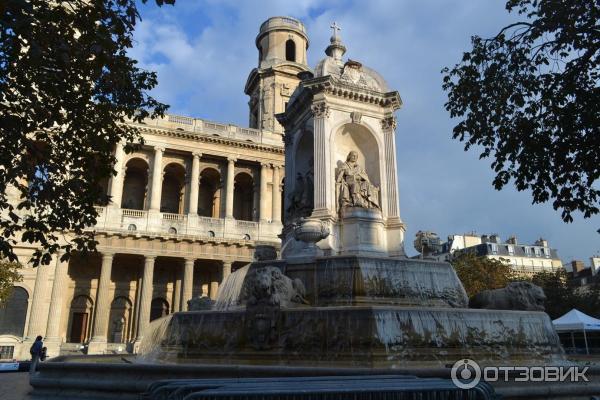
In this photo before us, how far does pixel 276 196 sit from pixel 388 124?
29045mm

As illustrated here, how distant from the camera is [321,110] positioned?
1277cm

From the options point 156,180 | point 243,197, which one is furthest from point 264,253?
point 243,197

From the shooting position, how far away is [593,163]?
806 centimetres

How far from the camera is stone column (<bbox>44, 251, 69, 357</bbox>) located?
104 ft

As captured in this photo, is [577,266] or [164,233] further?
[577,266]

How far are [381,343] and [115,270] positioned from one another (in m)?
35.9

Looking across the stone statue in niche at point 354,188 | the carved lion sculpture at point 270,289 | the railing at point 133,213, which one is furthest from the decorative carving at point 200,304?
the railing at point 133,213

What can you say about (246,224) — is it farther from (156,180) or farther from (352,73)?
(352,73)

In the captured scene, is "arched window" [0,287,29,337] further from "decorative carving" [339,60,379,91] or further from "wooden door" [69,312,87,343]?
"decorative carving" [339,60,379,91]

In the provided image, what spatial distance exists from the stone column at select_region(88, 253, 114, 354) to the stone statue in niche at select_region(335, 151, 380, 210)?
2626cm

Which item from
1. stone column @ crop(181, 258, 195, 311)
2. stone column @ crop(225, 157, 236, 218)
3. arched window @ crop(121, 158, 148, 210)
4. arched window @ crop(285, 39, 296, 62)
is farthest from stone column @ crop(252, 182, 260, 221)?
arched window @ crop(285, 39, 296, 62)

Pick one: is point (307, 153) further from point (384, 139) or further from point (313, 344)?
point (313, 344)

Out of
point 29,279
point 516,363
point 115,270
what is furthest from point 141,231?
point 516,363

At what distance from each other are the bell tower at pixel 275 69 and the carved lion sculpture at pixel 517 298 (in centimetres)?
3688
